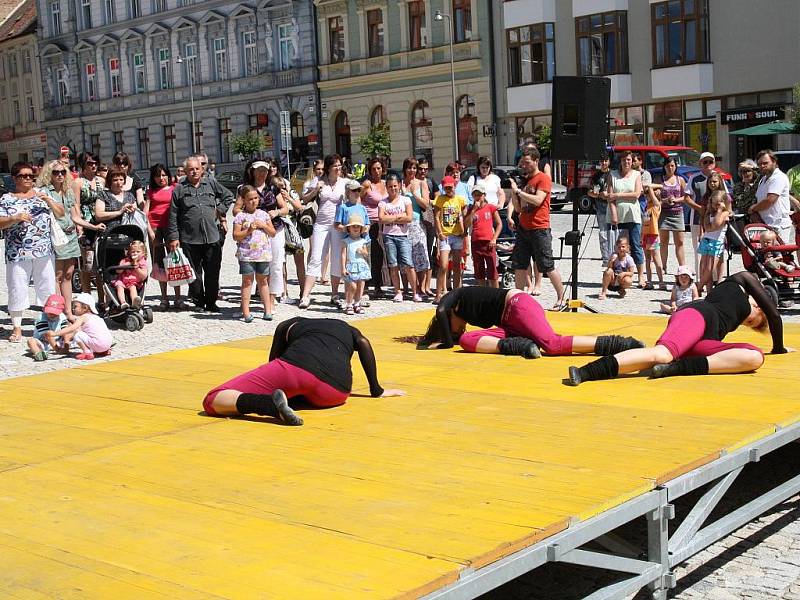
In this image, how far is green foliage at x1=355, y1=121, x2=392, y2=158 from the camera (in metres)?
48.2

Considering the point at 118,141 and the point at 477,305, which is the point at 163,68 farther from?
the point at 477,305

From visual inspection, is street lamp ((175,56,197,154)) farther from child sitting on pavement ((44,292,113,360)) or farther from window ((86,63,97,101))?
A: child sitting on pavement ((44,292,113,360))

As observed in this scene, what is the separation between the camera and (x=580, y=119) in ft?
43.7

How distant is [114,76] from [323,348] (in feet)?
193

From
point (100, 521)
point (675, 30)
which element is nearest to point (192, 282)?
point (100, 521)

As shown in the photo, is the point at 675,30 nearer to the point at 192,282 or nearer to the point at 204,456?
the point at 192,282

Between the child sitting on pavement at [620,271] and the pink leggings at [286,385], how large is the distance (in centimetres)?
813

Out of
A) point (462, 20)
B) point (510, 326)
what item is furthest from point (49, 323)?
point (462, 20)

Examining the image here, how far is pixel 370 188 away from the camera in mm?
15180

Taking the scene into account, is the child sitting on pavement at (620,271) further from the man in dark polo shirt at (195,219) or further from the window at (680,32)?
the window at (680,32)

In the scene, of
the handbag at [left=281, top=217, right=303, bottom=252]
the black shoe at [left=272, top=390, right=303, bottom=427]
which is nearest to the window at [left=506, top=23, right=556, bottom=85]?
the handbag at [left=281, top=217, right=303, bottom=252]

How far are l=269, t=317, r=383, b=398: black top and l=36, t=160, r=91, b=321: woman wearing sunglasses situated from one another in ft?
19.4

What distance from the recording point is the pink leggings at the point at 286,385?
7.09 meters

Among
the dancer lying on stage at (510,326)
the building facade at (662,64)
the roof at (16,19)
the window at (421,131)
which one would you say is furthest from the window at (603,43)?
the roof at (16,19)
